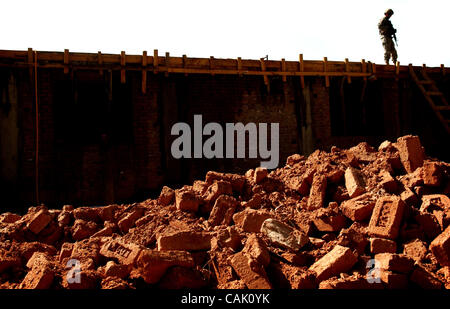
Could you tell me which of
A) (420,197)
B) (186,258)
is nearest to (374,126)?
(420,197)

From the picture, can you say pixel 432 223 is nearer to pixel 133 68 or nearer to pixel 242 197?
pixel 242 197

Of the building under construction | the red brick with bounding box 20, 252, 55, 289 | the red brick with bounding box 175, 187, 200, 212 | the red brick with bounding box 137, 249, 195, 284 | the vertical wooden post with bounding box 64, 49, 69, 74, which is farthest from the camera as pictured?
the vertical wooden post with bounding box 64, 49, 69, 74

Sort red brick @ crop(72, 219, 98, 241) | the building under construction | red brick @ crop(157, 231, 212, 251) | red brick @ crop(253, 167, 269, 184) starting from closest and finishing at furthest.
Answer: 1. red brick @ crop(157, 231, 212, 251)
2. red brick @ crop(72, 219, 98, 241)
3. red brick @ crop(253, 167, 269, 184)
4. the building under construction

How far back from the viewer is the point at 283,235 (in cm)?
434

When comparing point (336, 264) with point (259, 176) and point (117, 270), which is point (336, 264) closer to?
point (117, 270)

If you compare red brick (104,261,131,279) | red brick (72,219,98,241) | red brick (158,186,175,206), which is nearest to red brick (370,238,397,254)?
red brick (104,261,131,279)

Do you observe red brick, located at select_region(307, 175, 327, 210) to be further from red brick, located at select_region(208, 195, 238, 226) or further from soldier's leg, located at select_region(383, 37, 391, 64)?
soldier's leg, located at select_region(383, 37, 391, 64)

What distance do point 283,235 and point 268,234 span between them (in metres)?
0.18

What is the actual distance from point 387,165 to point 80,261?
13.5 feet

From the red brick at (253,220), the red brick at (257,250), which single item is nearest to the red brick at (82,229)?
the red brick at (253,220)

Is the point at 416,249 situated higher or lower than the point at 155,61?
lower

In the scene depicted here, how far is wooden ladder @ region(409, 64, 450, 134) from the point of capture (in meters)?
12.1

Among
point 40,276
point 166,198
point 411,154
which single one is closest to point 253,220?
point 166,198

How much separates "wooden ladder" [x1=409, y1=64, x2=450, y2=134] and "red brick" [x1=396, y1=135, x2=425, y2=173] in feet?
25.0
